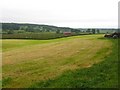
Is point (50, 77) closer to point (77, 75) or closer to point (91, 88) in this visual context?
point (77, 75)

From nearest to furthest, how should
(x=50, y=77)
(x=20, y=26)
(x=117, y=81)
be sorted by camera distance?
1. (x=117, y=81)
2. (x=50, y=77)
3. (x=20, y=26)

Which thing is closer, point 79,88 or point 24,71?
point 79,88

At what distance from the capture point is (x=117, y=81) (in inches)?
561

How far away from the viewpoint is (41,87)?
44.7 ft

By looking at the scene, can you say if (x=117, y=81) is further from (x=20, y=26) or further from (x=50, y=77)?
(x=20, y=26)

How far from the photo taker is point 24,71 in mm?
18766

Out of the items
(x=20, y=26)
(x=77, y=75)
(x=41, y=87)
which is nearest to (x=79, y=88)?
(x=41, y=87)

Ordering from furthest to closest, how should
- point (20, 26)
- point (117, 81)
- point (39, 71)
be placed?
point (20, 26), point (39, 71), point (117, 81)

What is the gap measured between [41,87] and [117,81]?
3.97 meters

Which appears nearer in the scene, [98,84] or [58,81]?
[98,84]

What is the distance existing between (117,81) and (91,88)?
6.44 ft

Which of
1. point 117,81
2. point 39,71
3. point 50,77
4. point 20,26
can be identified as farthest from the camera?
point 20,26

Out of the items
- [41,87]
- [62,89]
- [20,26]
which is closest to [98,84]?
[62,89]

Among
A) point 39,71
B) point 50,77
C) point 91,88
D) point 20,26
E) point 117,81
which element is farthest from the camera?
point 20,26
